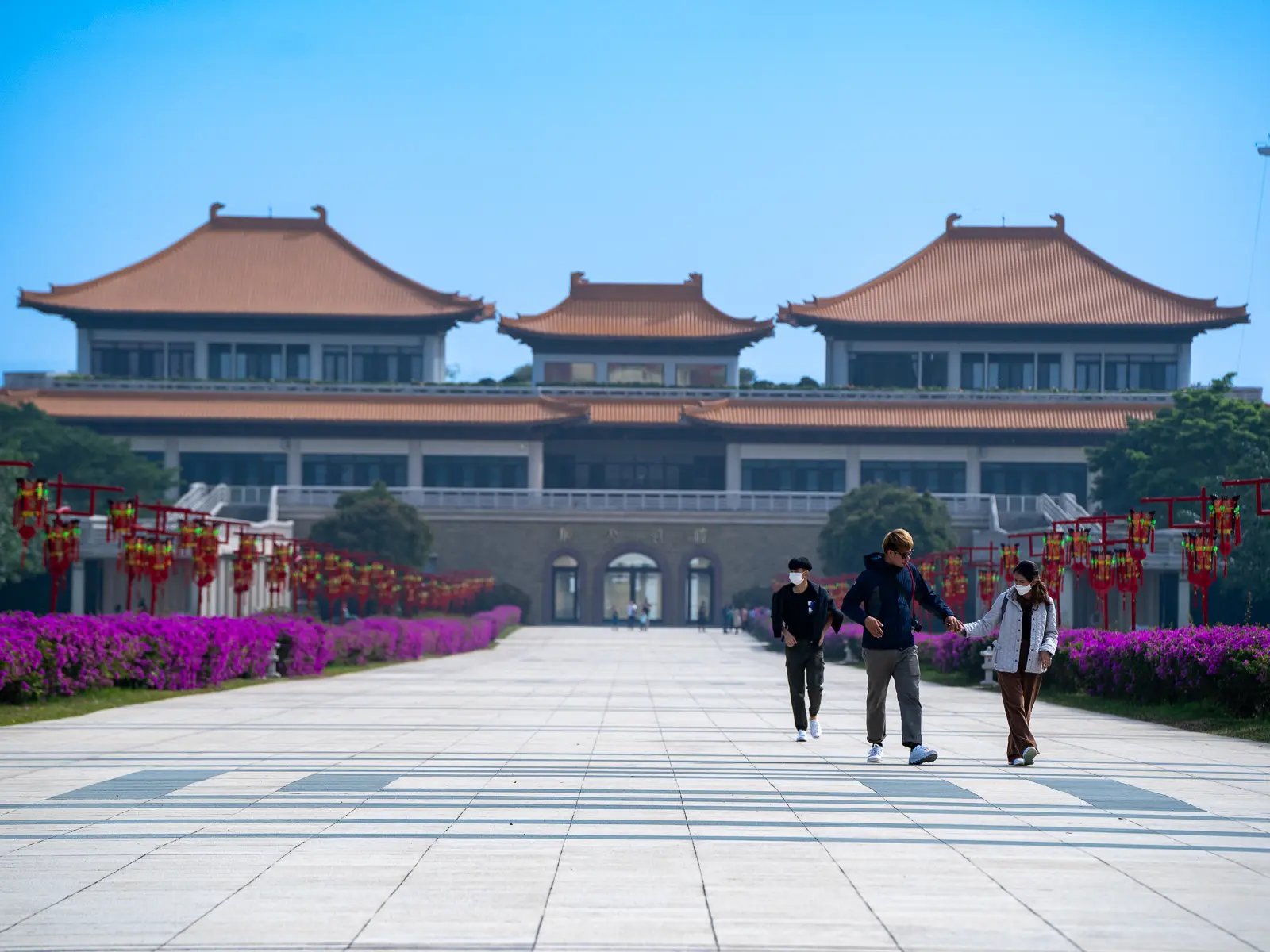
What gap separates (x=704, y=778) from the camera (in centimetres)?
1026

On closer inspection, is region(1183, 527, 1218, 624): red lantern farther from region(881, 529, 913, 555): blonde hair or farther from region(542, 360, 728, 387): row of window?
region(542, 360, 728, 387): row of window

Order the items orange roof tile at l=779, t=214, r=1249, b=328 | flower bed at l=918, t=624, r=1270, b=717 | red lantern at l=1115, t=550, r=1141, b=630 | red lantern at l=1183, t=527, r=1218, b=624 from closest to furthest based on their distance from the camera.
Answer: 1. flower bed at l=918, t=624, r=1270, b=717
2. red lantern at l=1183, t=527, r=1218, b=624
3. red lantern at l=1115, t=550, r=1141, b=630
4. orange roof tile at l=779, t=214, r=1249, b=328

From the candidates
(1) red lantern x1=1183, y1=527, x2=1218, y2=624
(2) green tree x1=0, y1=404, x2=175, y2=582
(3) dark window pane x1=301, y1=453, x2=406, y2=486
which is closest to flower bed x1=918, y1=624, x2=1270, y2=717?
(1) red lantern x1=1183, y1=527, x2=1218, y2=624

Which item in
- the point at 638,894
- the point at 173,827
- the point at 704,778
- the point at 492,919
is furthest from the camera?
the point at 704,778

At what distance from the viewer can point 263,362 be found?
6325 cm

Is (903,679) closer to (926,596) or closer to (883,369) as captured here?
(926,596)

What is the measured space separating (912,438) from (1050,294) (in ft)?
29.2

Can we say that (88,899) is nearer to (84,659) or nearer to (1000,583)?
(84,659)

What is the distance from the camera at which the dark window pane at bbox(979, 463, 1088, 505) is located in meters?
58.6

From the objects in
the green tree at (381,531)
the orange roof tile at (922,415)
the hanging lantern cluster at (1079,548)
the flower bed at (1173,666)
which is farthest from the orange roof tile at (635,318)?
the flower bed at (1173,666)

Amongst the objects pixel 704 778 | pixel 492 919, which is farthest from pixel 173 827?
pixel 704 778

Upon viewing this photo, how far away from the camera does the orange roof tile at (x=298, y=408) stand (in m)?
57.3

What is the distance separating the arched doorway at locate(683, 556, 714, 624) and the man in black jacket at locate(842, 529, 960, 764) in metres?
47.1

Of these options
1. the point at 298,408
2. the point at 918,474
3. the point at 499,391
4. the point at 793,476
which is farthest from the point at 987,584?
the point at 298,408
